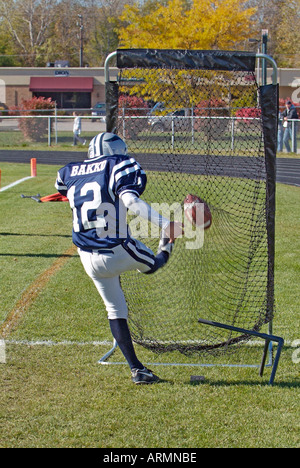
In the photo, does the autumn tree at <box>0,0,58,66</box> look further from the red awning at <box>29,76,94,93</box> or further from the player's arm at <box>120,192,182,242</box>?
the player's arm at <box>120,192,182,242</box>

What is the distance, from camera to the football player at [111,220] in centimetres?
399

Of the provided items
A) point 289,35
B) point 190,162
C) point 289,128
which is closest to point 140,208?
point 190,162

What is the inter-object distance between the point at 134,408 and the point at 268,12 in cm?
5611

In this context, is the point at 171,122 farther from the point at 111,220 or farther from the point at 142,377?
the point at 142,377

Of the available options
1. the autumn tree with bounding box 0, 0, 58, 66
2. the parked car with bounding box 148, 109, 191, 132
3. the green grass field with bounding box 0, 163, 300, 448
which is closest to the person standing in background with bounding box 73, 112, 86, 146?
the parked car with bounding box 148, 109, 191, 132

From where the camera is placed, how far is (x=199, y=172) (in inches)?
287

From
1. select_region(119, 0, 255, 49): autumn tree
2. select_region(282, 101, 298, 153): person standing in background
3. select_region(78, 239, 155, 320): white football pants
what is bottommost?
select_region(78, 239, 155, 320): white football pants

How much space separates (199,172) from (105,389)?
363 centimetres

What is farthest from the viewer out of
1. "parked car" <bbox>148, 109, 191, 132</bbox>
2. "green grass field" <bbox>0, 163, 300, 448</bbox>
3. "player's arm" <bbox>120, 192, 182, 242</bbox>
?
"parked car" <bbox>148, 109, 191, 132</bbox>

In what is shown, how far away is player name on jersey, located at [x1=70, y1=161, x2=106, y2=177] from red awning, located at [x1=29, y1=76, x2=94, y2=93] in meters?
47.9

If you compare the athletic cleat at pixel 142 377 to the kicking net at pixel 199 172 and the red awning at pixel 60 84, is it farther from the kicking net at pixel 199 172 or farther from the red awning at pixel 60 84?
the red awning at pixel 60 84

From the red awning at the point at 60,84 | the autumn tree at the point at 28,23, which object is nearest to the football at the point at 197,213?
the red awning at the point at 60,84

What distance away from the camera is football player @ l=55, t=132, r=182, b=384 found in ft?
13.1
